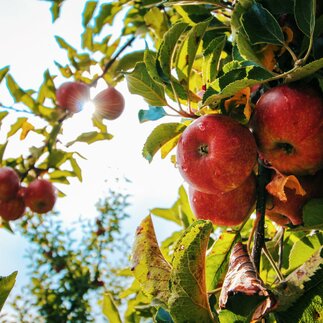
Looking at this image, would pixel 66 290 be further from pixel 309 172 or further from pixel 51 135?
pixel 309 172

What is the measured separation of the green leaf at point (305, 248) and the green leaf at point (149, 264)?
43 centimetres

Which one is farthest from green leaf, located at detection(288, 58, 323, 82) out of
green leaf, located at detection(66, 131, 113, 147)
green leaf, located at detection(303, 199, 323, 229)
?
green leaf, located at detection(66, 131, 113, 147)

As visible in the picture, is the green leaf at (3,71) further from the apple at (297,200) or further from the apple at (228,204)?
the apple at (297,200)

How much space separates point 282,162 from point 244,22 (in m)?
0.29

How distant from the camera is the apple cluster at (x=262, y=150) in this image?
0.83 meters

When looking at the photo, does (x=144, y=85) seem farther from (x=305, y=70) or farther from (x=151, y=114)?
(x=305, y=70)

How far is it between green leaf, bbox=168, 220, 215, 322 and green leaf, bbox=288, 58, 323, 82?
0.33m

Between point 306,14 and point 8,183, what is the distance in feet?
6.37

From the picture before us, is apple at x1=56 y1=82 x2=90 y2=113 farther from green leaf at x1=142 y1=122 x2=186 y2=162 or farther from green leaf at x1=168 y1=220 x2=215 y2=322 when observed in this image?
green leaf at x1=168 y1=220 x2=215 y2=322

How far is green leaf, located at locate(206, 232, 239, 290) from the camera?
1025mm

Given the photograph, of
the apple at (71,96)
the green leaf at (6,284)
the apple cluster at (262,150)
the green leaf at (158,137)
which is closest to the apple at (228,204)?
the apple cluster at (262,150)

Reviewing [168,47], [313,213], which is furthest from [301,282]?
[168,47]

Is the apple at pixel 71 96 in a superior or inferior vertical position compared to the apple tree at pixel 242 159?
inferior

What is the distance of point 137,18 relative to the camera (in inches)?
91.4
